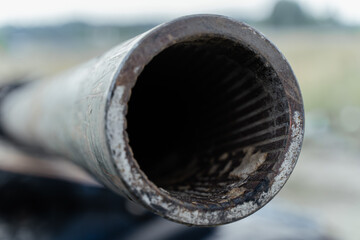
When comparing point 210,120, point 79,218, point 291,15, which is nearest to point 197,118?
point 210,120

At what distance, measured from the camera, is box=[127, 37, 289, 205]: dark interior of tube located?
4.34ft

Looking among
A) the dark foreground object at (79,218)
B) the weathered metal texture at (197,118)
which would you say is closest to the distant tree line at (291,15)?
the dark foreground object at (79,218)

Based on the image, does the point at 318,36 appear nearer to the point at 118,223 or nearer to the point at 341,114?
the point at 341,114

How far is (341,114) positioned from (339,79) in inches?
97.9

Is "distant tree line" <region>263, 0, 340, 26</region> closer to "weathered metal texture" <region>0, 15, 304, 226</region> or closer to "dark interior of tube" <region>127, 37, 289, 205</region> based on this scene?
"dark interior of tube" <region>127, 37, 289, 205</region>

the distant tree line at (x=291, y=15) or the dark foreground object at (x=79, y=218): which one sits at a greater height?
the distant tree line at (x=291, y=15)

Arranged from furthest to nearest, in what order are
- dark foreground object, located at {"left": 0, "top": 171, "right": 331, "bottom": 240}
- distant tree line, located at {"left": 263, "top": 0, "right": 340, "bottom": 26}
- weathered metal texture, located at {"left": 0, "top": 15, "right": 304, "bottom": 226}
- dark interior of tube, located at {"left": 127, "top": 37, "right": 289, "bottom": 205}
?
distant tree line, located at {"left": 263, "top": 0, "right": 340, "bottom": 26} → dark foreground object, located at {"left": 0, "top": 171, "right": 331, "bottom": 240} → dark interior of tube, located at {"left": 127, "top": 37, "right": 289, "bottom": 205} → weathered metal texture, located at {"left": 0, "top": 15, "right": 304, "bottom": 226}

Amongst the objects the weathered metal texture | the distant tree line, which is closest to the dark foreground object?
the weathered metal texture

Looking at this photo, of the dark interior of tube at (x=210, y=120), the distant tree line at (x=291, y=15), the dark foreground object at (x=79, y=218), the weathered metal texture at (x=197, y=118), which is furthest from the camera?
the distant tree line at (x=291, y=15)

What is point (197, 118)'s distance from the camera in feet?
6.75

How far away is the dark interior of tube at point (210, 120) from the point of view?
1.32 meters

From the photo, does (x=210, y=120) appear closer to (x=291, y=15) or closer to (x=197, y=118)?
(x=197, y=118)

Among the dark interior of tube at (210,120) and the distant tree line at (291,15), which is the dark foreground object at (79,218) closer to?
the dark interior of tube at (210,120)

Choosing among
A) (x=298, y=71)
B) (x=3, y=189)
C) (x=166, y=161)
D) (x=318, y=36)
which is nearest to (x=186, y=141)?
(x=166, y=161)
